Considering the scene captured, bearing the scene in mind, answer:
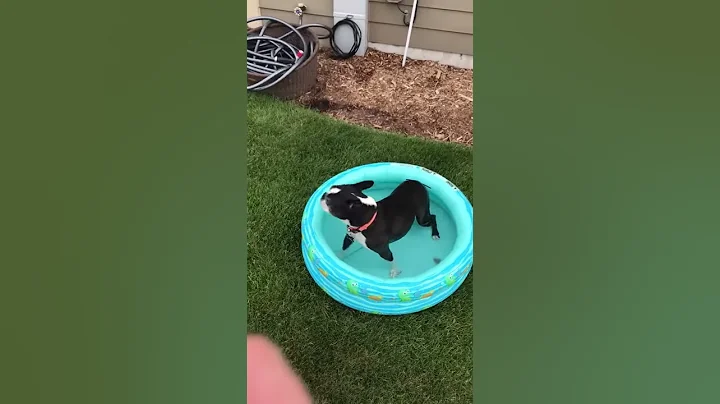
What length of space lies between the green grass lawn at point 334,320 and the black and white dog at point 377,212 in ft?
1.05

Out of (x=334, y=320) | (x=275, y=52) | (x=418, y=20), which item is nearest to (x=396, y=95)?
(x=418, y=20)

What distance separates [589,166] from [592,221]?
8cm

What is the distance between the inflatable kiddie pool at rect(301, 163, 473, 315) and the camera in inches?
93.6

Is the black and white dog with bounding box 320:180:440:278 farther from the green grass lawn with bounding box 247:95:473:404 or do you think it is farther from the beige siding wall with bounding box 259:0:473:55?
the beige siding wall with bounding box 259:0:473:55

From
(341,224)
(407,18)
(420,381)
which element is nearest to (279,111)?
(341,224)

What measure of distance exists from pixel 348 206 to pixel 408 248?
55cm

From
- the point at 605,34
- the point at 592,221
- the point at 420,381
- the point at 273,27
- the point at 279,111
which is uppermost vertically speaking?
the point at 605,34

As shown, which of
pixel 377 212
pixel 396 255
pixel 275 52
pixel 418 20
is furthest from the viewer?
pixel 418 20

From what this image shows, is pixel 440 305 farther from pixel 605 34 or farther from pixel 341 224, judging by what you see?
pixel 605 34

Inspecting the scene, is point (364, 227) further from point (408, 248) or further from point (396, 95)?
point (396, 95)

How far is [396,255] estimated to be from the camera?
9.26 ft

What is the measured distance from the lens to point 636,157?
0.73 m

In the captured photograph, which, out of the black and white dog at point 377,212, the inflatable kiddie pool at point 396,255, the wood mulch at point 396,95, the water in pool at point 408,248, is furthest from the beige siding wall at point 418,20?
the black and white dog at point 377,212

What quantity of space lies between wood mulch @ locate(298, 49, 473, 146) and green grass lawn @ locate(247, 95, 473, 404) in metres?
0.57
